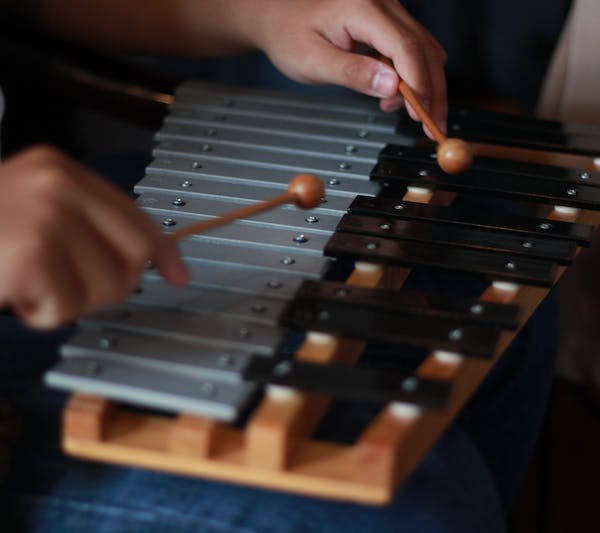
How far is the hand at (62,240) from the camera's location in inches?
25.4

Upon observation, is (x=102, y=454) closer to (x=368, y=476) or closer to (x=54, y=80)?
(x=368, y=476)

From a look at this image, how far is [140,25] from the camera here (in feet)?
4.34

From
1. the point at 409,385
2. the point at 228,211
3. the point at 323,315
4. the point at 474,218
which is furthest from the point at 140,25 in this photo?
the point at 409,385

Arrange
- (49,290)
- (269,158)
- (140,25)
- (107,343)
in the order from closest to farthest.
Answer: (49,290)
(107,343)
(269,158)
(140,25)

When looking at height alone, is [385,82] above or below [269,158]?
above

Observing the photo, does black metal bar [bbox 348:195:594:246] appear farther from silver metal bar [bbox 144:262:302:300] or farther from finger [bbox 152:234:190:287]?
finger [bbox 152:234:190:287]

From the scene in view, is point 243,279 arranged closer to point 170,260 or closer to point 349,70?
point 170,260

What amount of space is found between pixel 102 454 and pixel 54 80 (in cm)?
65

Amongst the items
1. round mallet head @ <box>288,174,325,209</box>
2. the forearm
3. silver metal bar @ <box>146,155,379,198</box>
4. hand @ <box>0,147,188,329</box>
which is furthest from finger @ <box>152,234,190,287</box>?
the forearm

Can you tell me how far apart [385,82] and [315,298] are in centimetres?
31

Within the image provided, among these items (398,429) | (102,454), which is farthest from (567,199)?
(102,454)

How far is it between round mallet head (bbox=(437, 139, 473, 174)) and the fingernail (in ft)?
0.34

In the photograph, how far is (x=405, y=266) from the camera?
0.89 meters

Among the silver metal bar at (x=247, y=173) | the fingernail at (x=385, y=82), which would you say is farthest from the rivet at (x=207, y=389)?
the fingernail at (x=385, y=82)
